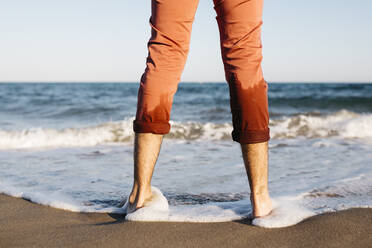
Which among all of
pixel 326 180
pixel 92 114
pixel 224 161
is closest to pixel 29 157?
pixel 224 161

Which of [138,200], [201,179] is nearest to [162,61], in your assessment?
→ [138,200]

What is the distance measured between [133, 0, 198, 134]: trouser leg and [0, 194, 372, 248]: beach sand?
401 millimetres

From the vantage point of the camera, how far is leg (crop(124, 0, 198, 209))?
1.46 metres

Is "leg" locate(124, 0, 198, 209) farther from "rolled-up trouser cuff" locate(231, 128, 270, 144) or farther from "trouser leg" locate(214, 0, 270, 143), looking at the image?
"rolled-up trouser cuff" locate(231, 128, 270, 144)

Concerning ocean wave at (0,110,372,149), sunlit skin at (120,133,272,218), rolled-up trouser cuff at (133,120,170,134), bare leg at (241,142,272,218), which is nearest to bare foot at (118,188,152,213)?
sunlit skin at (120,133,272,218)

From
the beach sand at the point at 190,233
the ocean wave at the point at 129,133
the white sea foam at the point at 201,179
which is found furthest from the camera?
the ocean wave at the point at 129,133

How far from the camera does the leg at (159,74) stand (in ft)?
4.78

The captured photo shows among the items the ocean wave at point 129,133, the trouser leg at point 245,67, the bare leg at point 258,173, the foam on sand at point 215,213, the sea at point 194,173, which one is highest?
the trouser leg at point 245,67

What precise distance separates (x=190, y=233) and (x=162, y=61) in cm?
69

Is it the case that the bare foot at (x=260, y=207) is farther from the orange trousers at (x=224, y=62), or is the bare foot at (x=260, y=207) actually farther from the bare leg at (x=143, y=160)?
the bare leg at (x=143, y=160)

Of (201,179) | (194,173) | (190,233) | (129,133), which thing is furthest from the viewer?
(129,133)

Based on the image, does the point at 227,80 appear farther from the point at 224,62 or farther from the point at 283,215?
the point at 283,215

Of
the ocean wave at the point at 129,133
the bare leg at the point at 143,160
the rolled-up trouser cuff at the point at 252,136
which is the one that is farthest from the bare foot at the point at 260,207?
the ocean wave at the point at 129,133

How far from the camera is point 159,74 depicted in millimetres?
1480
